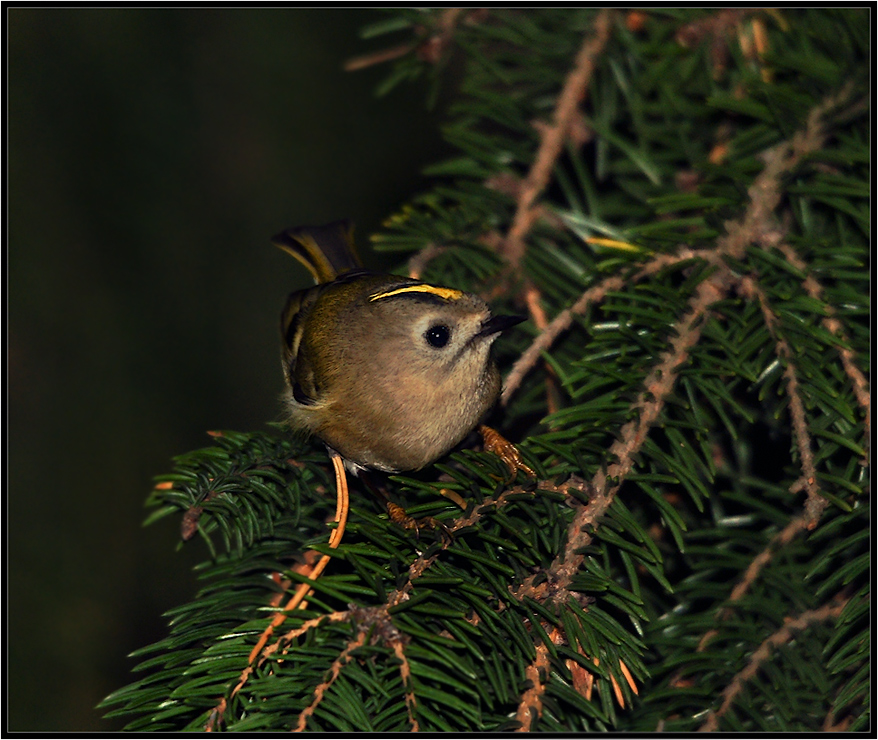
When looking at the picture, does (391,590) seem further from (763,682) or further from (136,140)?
(136,140)

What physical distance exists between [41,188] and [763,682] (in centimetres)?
216

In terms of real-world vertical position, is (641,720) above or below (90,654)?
above

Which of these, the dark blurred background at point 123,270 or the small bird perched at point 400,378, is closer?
the small bird perched at point 400,378

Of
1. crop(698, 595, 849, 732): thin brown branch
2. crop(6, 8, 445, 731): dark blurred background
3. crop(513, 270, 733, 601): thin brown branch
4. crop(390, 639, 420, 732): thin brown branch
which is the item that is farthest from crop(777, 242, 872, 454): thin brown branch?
crop(6, 8, 445, 731): dark blurred background

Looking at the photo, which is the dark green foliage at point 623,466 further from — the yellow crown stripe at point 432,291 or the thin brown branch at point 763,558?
the yellow crown stripe at point 432,291

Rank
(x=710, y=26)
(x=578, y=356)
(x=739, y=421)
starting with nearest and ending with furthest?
1. (x=739, y=421)
2. (x=578, y=356)
3. (x=710, y=26)

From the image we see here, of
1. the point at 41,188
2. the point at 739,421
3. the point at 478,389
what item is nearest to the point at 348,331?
the point at 478,389

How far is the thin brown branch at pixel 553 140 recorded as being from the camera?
1.80 meters

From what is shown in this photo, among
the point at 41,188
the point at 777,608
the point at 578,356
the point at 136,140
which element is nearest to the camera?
the point at 777,608

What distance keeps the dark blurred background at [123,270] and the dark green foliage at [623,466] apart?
2.26ft

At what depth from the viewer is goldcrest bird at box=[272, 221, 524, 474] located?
160cm

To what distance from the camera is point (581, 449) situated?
4.29 feet

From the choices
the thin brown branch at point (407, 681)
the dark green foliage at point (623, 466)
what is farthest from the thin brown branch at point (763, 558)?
the thin brown branch at point (407, 681)

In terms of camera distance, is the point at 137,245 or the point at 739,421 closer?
the point at 739,421
